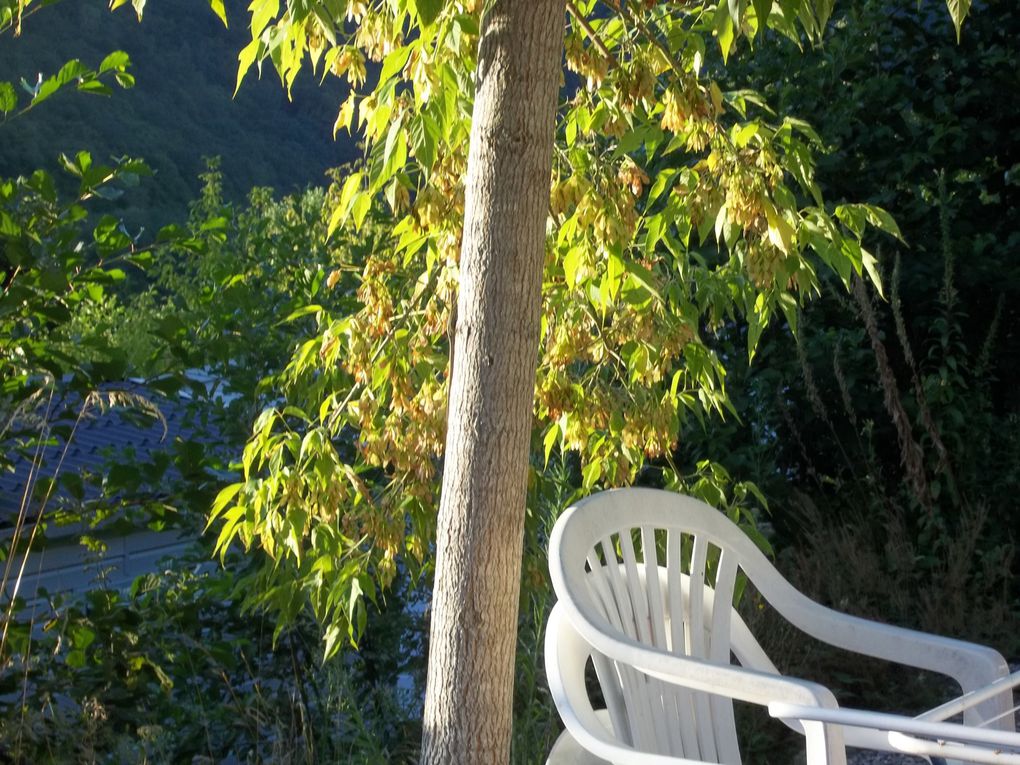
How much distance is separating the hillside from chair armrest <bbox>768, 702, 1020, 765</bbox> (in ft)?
42.3

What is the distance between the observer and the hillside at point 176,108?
14.6 metres

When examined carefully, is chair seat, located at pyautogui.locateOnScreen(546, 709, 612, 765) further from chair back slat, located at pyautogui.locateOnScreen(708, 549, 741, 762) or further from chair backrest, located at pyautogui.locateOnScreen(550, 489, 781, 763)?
chair back slat, located at pyautogui.locateOnScreen(708, 549, 741, 762)

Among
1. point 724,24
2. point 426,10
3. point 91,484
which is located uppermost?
point 724,24

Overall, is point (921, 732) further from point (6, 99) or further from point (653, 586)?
point (6, 99)

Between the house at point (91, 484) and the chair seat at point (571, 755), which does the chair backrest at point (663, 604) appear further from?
the house at point (91, 484)

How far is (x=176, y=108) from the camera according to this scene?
1636 centimetres

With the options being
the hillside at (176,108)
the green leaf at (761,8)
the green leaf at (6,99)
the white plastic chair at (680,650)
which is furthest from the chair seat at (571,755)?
the hillside at (176,108)

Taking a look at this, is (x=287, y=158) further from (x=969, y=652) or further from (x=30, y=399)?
(x=969, y=652)

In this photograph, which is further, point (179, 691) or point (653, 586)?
point (179, 691)

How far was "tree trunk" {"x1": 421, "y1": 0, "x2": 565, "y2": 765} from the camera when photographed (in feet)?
5.98

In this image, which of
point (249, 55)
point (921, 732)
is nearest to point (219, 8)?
point (249, 55)

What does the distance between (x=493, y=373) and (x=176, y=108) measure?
621 inches

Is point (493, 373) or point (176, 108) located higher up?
point (176, 108)

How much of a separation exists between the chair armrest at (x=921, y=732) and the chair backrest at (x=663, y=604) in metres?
0.48
